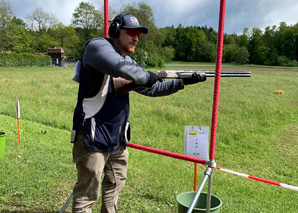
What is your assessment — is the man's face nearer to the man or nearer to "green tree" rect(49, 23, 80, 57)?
the man

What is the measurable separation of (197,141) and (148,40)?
48.2 m

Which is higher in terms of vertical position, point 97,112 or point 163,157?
point 97,112

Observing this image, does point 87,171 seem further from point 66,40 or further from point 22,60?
point 66,40

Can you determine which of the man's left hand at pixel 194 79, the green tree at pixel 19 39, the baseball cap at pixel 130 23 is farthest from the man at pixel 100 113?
the green tree at pixel 19 39

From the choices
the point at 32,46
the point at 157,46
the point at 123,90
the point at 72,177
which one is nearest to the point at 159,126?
the point at 72,177

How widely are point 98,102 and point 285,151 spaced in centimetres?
667

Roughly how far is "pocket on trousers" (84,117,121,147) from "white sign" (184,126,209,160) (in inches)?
52.4

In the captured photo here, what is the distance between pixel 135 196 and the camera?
12.8 feet

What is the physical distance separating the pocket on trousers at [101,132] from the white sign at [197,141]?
1331 mm

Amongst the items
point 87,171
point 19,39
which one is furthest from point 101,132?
point 19,39

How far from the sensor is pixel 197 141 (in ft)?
11.1

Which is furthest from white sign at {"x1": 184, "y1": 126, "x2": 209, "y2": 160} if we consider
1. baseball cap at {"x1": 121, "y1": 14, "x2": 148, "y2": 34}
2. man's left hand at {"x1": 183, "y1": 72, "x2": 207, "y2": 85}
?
Answer: baseball cap at {"x1": 121, "y1": 14, "x2": 148, "y2": 34}

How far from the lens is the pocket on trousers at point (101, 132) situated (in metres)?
2.21

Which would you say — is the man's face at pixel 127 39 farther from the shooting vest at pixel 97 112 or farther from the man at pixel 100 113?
the shooting vest at pixel 97 112
